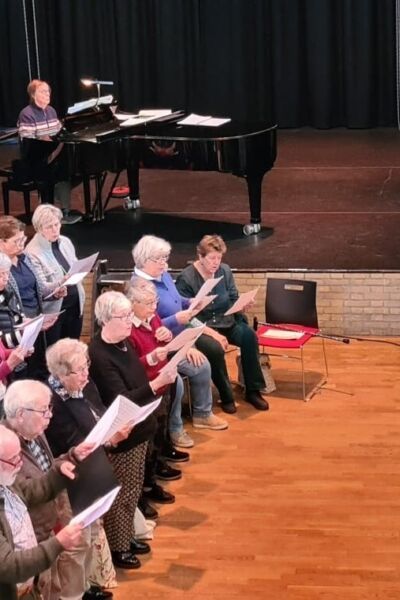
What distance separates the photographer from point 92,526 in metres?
4.86

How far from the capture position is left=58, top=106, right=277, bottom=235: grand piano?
8633 mm

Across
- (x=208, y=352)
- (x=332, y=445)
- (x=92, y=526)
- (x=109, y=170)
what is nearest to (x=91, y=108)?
(x=109, y=170)

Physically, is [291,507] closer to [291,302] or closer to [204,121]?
[291,302]

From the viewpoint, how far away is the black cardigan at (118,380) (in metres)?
5.23

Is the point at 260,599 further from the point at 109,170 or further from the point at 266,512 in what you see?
the point at 109,170

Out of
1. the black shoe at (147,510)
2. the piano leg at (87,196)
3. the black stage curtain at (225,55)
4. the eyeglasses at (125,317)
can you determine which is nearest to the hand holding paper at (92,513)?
the eyeglasses at (125,317)

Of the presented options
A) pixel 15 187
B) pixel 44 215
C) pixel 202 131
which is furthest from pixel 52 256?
pixel 15 187

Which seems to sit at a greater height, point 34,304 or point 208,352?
point 34,304

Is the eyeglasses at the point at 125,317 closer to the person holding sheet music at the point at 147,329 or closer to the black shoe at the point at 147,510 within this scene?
the person holding sheet music at the point at 147,329

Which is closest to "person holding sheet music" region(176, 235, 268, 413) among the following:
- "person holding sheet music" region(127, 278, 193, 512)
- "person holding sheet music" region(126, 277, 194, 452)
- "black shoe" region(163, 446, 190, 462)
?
"person holding sheet music" region(127, 278, 193, 512)

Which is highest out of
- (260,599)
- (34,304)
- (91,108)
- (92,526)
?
(91,108)

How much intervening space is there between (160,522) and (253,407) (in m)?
1.53

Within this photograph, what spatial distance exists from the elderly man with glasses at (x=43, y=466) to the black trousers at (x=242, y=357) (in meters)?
2.28

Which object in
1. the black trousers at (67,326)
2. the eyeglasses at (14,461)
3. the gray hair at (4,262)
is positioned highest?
the gray hair at (4,262)
